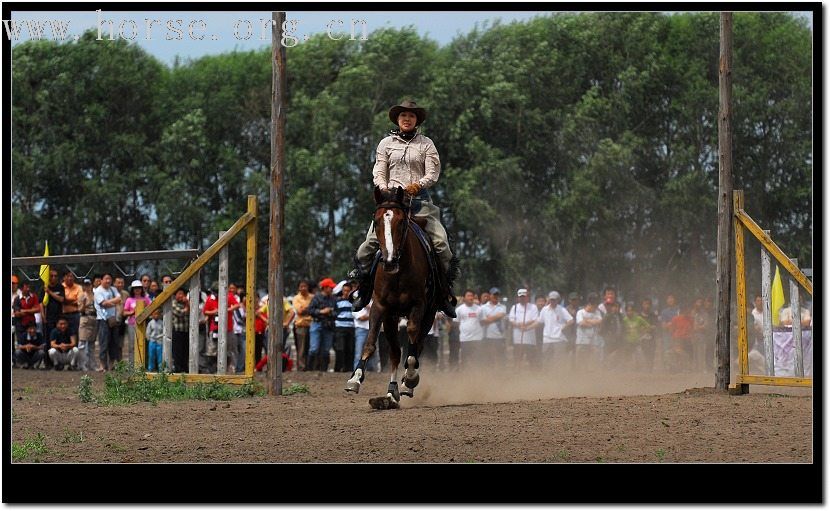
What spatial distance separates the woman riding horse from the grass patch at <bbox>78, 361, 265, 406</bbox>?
272 centimetres

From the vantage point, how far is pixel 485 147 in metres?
37.6

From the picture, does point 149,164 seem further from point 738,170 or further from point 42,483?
point 42,483

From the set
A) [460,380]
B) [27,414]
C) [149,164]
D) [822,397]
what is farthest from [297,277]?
[822,397]

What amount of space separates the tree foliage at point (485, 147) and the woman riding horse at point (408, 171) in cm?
2180

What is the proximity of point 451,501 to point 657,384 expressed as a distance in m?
12.5

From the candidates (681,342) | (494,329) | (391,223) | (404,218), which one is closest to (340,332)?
(494,329)

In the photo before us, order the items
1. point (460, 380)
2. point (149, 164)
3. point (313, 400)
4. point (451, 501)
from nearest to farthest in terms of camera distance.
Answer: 1. point (451, 501)
2. point (313, 400)
3. point (460, 380)
4. point (149, 164)

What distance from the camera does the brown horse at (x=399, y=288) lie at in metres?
13.5

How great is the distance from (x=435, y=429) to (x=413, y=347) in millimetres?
2796

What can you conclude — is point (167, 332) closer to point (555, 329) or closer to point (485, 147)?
point (555, 329)

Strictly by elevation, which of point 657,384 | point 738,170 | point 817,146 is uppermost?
point 738,170

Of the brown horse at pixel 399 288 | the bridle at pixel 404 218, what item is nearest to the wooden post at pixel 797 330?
the brown horse at pixel 399 288

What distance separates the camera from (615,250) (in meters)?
39.8

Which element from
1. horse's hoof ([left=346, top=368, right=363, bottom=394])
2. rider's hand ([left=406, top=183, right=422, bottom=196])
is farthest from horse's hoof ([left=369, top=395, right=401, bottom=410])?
rider's hand ([left=406, top=183, right=422, bottom=196])
